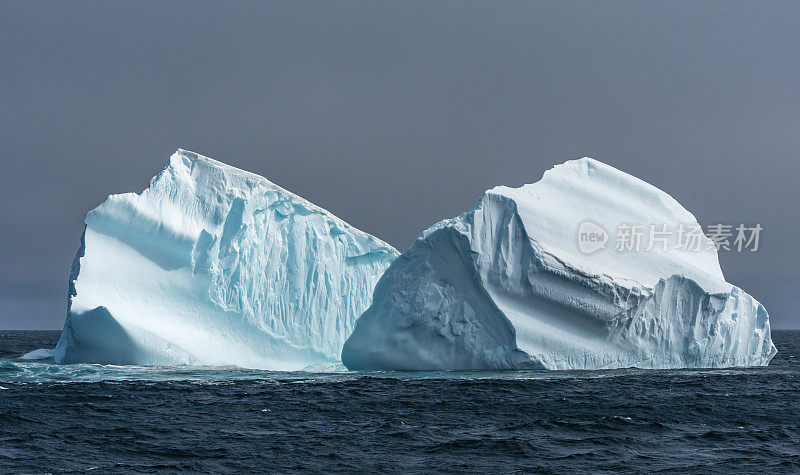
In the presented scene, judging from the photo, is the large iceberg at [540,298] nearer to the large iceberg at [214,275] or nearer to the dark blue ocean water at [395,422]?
the dark blue ocean water at [395,422]

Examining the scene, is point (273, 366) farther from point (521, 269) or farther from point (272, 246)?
point (521, 269)

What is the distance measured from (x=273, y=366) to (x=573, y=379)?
329 inches

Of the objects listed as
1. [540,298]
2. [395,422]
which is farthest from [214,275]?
[395,422]

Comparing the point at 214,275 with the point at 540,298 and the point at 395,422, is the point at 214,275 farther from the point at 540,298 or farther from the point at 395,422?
the point at 395,422

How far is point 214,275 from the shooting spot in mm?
24375

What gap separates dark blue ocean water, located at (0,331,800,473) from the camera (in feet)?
40.1

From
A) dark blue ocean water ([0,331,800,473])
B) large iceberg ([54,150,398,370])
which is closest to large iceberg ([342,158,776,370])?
dark blue ocean water ([0,331,800,473])

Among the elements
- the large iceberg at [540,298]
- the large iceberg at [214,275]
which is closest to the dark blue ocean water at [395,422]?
the large iceberg at [540,298]

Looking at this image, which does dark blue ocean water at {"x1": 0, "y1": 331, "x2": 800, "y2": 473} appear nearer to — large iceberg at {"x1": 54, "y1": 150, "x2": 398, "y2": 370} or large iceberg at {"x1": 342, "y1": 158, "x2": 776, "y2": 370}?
large iceberg at {"x1": 342, "y1": 158, "x2": 776, "y2": 370}

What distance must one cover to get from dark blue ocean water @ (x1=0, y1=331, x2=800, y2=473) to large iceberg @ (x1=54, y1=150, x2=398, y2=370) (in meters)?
1.40

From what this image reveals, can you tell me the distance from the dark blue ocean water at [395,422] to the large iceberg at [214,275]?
1.40m

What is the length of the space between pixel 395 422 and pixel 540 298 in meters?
7.95

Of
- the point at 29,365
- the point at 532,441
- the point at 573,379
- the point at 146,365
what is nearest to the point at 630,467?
the point at 532,441

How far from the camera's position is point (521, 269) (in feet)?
73.0
